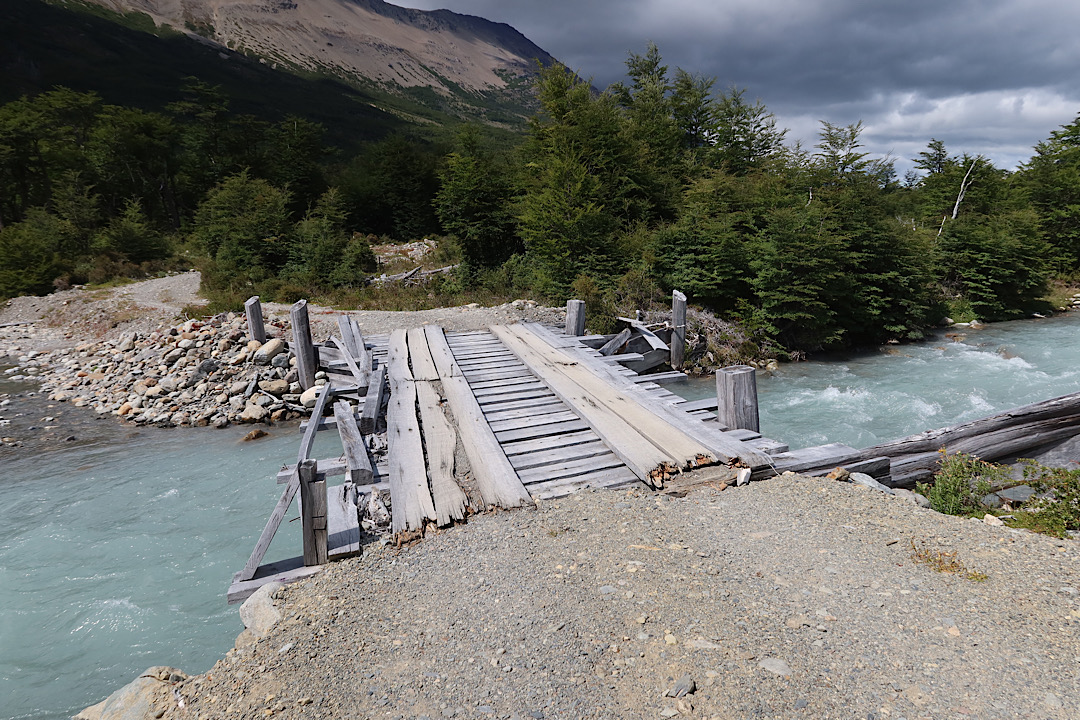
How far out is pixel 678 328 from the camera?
13.5 metres

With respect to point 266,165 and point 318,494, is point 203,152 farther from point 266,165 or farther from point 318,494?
point 318,494

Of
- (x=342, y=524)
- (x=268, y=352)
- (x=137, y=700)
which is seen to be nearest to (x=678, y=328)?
(x=268, y=352)

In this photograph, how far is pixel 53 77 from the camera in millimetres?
73250

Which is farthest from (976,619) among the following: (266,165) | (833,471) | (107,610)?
(266,165)

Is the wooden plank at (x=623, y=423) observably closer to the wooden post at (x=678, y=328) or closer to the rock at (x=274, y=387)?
the wooden post at (x=678, y=328)

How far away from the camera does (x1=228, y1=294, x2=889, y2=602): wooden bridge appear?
15.2ft

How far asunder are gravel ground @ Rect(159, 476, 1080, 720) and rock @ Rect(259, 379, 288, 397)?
8510 millimetres

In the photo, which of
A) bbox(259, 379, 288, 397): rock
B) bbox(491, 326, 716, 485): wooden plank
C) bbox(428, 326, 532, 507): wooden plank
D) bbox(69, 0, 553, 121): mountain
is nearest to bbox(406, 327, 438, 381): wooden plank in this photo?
bbox(428, 326, 532, 507): wooden plank

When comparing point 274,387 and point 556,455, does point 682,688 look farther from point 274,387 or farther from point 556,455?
point 274,387

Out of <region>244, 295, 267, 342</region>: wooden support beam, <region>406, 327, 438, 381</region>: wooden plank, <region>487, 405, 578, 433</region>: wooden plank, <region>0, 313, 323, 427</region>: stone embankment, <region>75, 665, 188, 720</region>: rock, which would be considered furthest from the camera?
<region>244, 295, 267, 342</region>: wooden support beam

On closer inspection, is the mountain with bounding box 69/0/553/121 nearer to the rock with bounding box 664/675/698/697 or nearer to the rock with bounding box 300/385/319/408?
the rock with bounding box 300/385/319/408

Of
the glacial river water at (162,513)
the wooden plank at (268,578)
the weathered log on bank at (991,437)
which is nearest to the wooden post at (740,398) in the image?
the weathered log on bank at (991,437)

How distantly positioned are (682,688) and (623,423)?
376 cm

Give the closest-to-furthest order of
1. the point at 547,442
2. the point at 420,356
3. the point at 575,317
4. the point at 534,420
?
the point at 547,442 → the point at 534,420 → the point at 420,356 → the point at 575,317
